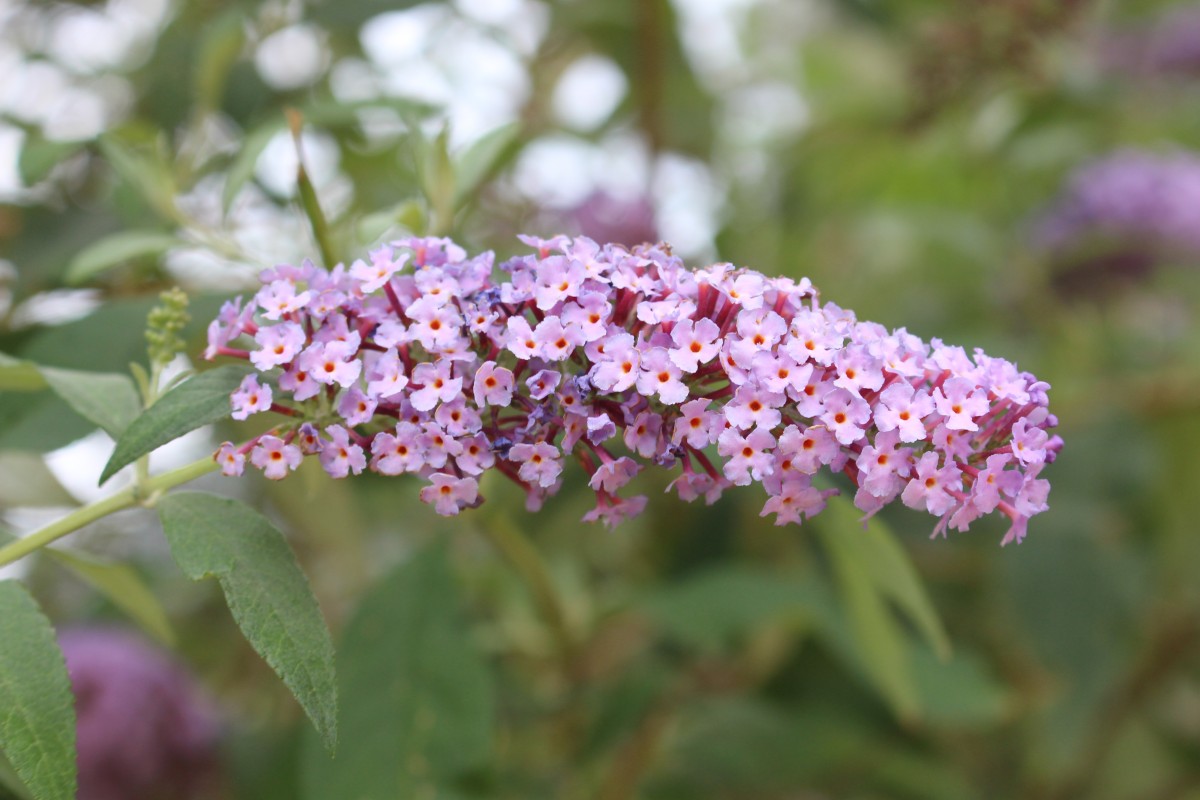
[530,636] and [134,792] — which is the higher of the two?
[530,636]

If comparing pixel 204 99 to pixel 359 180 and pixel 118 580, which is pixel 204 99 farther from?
pixel 118 580

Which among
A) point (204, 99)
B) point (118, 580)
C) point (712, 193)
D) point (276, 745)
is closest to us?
point (118, 580)

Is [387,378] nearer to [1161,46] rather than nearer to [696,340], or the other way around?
[696,340]

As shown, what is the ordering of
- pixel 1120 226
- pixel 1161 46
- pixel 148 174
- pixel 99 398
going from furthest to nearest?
pixel 1161 46, pixel 1120 226, pixel 148 174, pixel 99 398

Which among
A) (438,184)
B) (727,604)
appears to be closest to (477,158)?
(438,184)

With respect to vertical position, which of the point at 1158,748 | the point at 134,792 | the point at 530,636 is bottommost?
the point at 134,792

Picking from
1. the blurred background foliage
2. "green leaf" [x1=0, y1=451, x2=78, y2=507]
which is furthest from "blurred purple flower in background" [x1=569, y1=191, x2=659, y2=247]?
"green leaf" [x1=0, y1=451, x2=78, y2=507]

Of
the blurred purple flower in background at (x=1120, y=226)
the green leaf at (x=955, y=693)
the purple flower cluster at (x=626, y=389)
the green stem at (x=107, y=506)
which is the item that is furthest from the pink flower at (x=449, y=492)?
the blurred purple flower in background at (x=1120, y=226)

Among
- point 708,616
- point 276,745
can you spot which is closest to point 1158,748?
point 708,616
